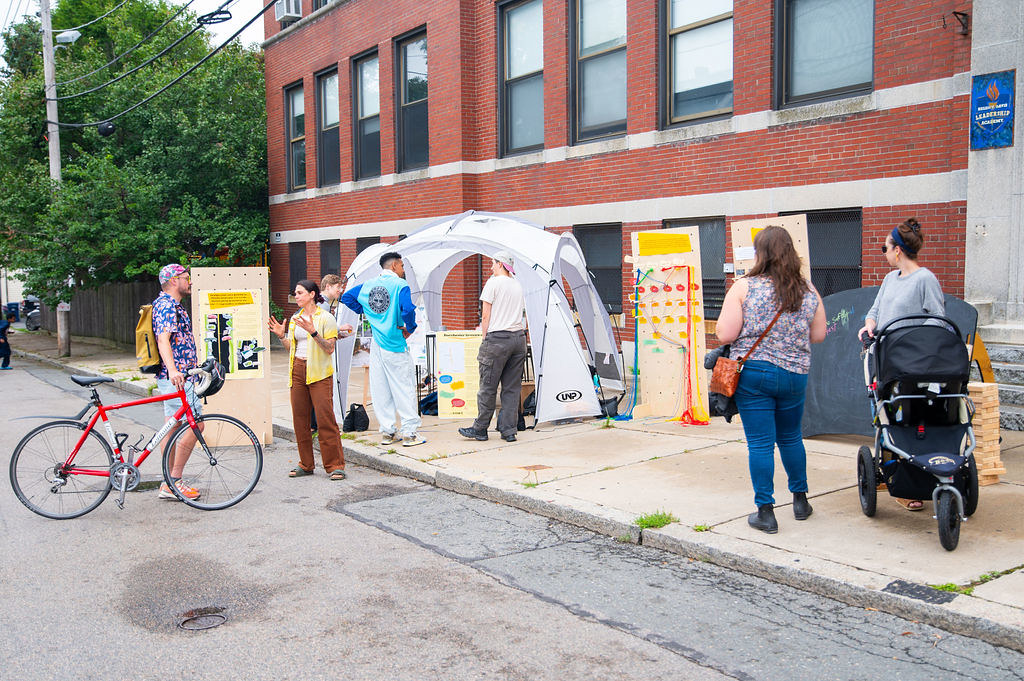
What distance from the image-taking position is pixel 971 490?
562 cm

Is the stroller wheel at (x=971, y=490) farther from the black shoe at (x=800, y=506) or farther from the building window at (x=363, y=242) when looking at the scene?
the building window at (x=363, y=242)

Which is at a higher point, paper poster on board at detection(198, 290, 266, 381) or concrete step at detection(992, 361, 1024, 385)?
paper poster on board at detection(198, 290, 266, 381)

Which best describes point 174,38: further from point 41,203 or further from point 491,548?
point 491,548

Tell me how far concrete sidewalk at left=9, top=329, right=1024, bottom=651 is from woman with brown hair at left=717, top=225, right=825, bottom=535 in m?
0.53

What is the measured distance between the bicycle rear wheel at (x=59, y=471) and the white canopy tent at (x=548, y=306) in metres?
3.63

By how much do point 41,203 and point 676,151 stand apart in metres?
16.0

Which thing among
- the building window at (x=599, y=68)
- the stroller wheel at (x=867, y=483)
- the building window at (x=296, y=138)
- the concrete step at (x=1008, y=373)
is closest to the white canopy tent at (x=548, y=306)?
the building window at (x=599, y=68)

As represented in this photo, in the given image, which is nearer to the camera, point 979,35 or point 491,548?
point 491,548

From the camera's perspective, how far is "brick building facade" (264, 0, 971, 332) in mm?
9922

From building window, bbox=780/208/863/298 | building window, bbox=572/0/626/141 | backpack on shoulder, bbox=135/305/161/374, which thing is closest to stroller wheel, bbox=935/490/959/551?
building window, bbox=780/208/863/298

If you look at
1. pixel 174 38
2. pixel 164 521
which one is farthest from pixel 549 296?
pixel 174 38

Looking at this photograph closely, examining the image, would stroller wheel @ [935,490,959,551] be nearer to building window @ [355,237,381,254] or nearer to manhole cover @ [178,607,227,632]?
manhole cover @ [178,607,227,632]

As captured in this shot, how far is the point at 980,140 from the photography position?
919 cm

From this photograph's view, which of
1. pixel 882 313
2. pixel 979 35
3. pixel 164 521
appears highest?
pixel 979 35
